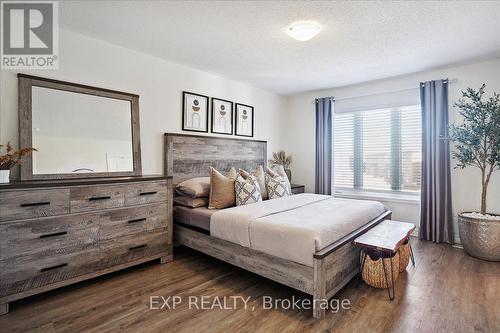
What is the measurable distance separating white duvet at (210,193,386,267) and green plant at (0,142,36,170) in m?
1.75

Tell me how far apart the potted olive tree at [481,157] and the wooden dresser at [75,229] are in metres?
3.65

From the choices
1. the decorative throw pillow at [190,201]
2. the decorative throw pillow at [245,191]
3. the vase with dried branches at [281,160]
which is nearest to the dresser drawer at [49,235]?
the decorative throw pillow at [190,201]

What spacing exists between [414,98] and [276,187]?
2579mm

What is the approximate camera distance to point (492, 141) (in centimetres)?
313

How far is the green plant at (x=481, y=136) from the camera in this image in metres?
3.07

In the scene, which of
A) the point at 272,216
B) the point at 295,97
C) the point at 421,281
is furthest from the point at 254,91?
the point at 421,281

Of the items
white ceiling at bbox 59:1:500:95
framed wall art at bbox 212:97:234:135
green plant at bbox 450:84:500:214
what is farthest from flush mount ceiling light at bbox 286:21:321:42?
green plant at bbox 450:84:500:214

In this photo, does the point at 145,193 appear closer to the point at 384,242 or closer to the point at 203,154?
the point at 203,154

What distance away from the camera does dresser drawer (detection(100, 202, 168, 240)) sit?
2.49m

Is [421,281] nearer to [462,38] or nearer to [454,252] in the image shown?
[454,252]

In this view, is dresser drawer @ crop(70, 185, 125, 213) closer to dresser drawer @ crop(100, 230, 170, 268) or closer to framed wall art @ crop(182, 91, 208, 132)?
dresser drawer @ crop(100, 230, 170, 268)

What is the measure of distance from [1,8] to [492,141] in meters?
5.27

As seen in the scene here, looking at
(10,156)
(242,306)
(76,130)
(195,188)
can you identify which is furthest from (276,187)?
→ (10,156)

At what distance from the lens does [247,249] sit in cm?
241
